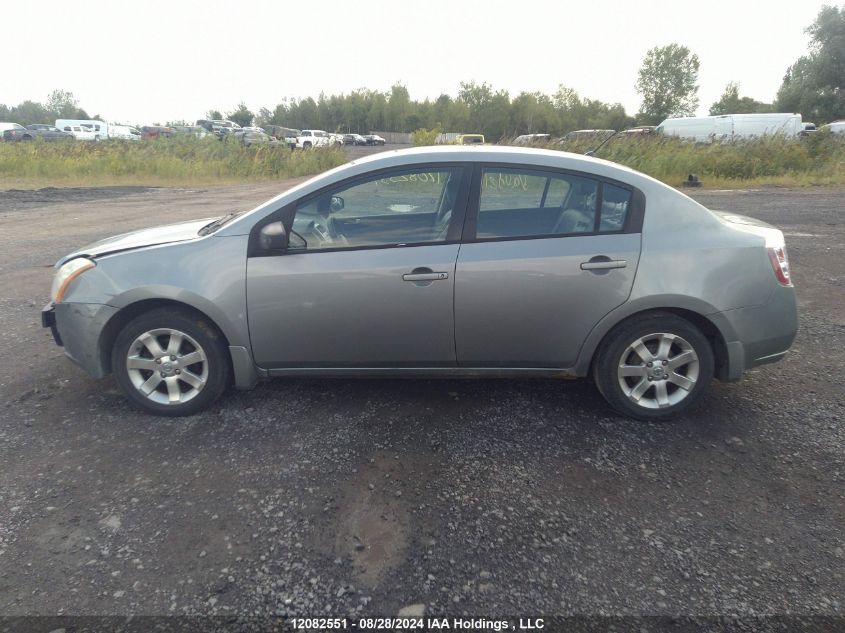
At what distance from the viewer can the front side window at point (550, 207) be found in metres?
3.71

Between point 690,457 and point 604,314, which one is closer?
point 690,457

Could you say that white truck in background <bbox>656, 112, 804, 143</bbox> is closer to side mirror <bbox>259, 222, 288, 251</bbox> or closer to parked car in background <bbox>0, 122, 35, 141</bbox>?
side mirror <bbox>259, 222, 288, 251</bbox>

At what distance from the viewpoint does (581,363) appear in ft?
12.4

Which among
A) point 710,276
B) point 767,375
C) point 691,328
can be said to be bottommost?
point 767,375

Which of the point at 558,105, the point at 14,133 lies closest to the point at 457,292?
the point at 14,133

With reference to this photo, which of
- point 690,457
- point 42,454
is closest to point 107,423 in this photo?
point 42,454

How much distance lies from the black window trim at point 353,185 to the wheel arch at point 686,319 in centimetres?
104

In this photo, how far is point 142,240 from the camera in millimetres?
4090

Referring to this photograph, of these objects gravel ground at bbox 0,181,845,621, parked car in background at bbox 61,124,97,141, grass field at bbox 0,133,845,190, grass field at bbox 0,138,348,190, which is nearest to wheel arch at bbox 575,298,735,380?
gravel ground at bbox 0,181,845,621

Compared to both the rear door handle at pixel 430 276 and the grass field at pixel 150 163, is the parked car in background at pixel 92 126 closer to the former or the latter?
the grass field at pixel 150 163

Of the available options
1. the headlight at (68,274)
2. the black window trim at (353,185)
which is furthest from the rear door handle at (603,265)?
the headlight at (68,274)

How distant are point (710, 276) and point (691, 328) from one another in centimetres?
33

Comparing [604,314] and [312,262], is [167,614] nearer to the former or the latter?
[312,262]

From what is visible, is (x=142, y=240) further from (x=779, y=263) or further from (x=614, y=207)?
(x=779, y=263)
